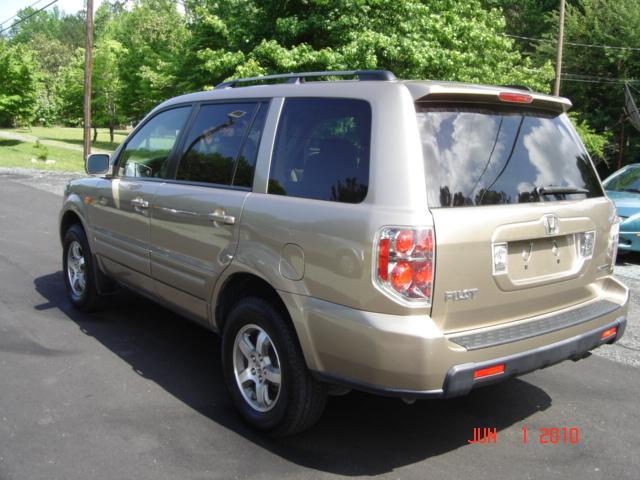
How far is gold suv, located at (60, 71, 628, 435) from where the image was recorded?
287 centimetres

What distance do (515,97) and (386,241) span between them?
1158mm

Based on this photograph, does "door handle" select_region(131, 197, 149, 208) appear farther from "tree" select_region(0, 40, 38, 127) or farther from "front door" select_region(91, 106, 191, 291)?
"tree" select_region(0, 40, 38, 127)

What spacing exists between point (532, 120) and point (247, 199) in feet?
5.40

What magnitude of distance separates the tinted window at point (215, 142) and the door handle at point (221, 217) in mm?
207

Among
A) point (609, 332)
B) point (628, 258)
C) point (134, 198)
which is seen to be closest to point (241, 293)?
point (134, 198)

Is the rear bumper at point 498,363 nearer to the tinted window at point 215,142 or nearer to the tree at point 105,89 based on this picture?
→ the tinted window at point 215,142

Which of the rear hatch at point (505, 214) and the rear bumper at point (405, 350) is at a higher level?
the rear hatch at point (505, 214)

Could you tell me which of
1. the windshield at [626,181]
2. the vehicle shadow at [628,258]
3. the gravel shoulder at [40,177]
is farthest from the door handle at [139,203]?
the gravel shoulder at [40,177]

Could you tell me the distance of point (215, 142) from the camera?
4102 mm

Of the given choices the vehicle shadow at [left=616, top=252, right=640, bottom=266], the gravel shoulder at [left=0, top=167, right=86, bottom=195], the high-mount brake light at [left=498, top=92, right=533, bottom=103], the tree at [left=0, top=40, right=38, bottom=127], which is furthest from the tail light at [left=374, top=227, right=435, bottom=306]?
the tree at [left=0, top=40, right=38, bottom=127]

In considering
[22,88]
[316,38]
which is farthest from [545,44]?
[22,88]

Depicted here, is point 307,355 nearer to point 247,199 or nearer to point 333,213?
point 333,213

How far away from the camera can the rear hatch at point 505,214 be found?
293 cm

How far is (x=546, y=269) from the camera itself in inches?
129
